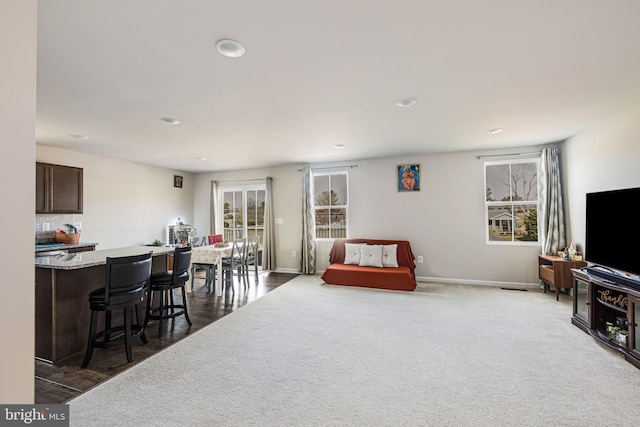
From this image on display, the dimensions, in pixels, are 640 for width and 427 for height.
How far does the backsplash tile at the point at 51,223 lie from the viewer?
4.48 metres

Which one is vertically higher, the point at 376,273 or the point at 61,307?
the point at 61,307

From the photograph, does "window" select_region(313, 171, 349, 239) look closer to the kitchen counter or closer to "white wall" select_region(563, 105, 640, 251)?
"white wall" select_region(563, 105, 640, 251)

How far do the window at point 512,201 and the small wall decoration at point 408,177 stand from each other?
4.01 ft

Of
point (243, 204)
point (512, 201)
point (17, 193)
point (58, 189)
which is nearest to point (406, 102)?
point (17, 193)

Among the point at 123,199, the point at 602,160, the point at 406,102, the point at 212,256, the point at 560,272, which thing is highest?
the point at 406,102

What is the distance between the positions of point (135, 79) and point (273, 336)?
2.87m

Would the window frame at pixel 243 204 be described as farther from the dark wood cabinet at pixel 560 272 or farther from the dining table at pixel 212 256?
the dark wood cabinet at pixel 560 272

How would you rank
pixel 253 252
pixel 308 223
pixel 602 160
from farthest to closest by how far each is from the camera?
pixel 308 223, pixel 253 252, pixel 602 160

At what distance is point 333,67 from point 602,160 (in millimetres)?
3863

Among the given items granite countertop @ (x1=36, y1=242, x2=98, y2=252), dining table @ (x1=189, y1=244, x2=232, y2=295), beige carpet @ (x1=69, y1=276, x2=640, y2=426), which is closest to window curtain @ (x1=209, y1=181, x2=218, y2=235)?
dining table @ (x1=189, y1=244, x2=232, y2=295)

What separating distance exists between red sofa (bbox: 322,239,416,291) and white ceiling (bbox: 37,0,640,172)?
2.35 meters

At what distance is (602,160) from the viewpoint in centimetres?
354

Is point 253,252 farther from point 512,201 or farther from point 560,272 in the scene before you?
point 560,272

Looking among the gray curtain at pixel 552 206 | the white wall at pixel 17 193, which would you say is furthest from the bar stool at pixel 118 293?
the gray curtain at pixel 552 206
